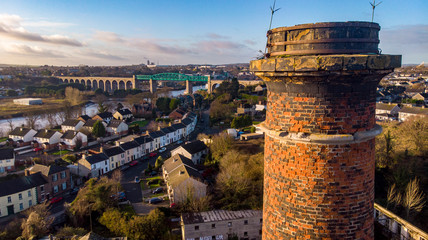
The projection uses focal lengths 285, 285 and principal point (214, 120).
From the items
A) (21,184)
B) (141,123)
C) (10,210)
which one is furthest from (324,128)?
(141,123)

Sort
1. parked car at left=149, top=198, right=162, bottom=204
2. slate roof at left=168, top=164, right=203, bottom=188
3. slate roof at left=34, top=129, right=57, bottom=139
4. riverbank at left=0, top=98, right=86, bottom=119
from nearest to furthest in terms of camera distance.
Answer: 1. slate roof at left=168, top=164, right=203, bottom=188
2. parked car at left=149, top=198, right=162, bottom=204
3. slate roof at left=34, top=129, right=57, bottom=139
4. riverbank at left=0, top=98, right=86, bottom=119

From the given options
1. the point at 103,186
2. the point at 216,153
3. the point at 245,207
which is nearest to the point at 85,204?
the point at 103,186

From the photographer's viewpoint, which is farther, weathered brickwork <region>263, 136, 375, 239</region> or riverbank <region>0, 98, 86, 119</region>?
riverbank <region>0, 98, 86, 119</region>

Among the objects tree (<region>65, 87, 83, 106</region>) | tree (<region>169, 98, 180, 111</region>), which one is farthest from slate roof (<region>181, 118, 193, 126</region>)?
tree (<region>65, 87, 83, 106</region>)

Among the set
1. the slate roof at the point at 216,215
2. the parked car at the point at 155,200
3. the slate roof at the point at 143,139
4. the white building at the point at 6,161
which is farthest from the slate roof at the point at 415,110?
the white building at the point at 6,161

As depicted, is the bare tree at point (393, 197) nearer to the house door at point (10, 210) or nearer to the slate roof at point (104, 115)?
the house door at point (10, 210)

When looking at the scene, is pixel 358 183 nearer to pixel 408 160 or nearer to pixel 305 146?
pixel 305 146

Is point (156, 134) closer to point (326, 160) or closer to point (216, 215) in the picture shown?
point (216, 215)

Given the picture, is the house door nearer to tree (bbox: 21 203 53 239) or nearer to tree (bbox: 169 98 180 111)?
tree (bbox: 21 203 53 239)
